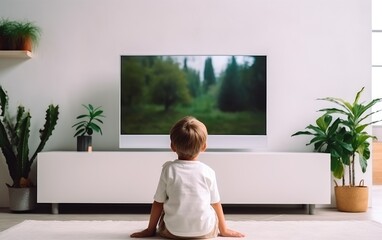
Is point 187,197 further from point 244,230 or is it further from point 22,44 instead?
point 22,44

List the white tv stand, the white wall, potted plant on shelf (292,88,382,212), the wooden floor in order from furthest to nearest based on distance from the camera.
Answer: the wooden floor → the white wall → potted plant on shelf (292,88,382,212) → the white tv stand

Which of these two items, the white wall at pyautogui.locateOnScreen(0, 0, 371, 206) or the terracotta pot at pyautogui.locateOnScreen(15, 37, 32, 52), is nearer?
the terracotta pot at pyautogui.locateOnScreen(15, 37, 32, 52)

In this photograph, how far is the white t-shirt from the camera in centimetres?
264

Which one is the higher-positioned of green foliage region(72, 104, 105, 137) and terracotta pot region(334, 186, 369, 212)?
green foliage region(72, 104, 105, 137)

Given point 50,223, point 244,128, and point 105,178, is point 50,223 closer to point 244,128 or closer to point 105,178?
point 105,178

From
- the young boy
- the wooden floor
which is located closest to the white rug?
the young boy

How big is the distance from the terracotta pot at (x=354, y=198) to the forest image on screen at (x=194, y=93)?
0.87 m

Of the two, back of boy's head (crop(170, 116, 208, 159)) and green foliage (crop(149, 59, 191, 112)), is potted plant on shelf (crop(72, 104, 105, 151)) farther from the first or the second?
back of boy's head (crop(170, 116, 208, 159))

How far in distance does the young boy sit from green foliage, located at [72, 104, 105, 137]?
201 centimetres

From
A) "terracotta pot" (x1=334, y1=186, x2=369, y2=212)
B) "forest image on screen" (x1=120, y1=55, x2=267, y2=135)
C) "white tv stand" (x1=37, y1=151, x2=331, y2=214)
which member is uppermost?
"forest image on screen" (x1=120, y1=55, x2=267, y2=135)

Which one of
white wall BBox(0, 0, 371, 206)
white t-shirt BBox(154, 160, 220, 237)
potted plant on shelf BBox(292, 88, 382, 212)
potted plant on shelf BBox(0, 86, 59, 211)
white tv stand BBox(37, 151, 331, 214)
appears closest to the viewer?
white t-shirt BBox(154, 160, 220, 237)

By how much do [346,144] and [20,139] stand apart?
2.73m

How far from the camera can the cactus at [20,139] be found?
4.55m

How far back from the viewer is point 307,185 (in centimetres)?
445
